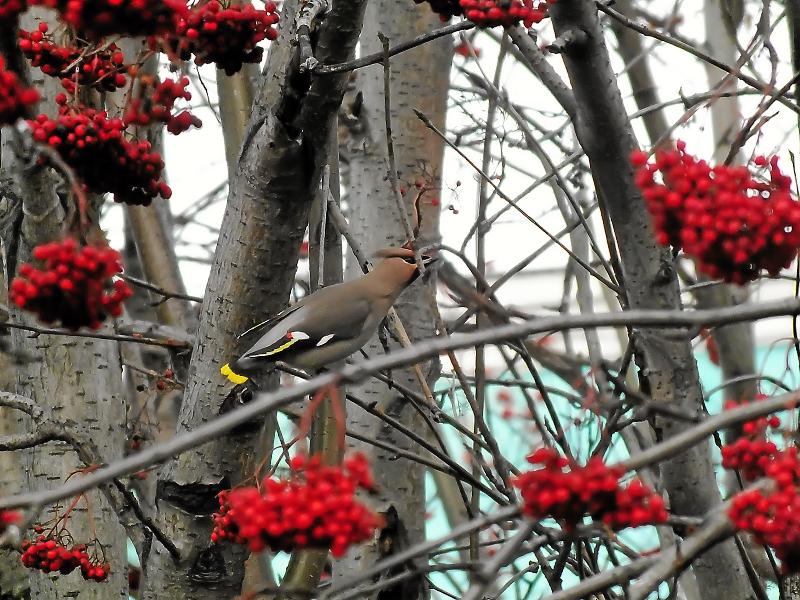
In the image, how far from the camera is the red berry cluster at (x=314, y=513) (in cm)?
152

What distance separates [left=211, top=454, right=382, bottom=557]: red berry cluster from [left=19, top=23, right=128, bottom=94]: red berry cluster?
3.68 ft

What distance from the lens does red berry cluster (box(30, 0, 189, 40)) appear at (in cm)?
173

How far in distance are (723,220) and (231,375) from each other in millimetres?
1401

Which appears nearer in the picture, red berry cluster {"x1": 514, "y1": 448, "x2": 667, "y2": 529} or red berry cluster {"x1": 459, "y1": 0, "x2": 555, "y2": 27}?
red berry cluster {"x1": 514, "y1": 448, "x2": 667, "y2": 529}

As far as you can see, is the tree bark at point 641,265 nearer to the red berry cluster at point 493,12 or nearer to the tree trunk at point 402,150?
the red berry cluster at point 493,12

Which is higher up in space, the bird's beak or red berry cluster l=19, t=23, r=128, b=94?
the bird's beak

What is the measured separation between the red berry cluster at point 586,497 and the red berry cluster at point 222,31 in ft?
4.03

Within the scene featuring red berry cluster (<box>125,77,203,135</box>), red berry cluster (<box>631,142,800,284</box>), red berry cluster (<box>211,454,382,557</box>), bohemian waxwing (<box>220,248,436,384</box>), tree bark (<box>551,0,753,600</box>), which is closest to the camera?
red berry cluster (<box>211,454,382,557</box>)

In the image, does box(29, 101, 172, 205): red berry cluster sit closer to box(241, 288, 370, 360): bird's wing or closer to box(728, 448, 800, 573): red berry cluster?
box(241, 288, 370, 360): bird's wing

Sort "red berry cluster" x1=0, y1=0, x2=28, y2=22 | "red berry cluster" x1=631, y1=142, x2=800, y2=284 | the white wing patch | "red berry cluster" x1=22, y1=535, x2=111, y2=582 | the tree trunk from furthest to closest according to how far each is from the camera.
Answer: the tree trunk → the white wing patch → "red berry cluster" x1=22, y1=535, x2=111, y2=582 → "red berry cluster" x1=0, y1=0, x2=28, y2=22 → "red berry cluster" x1=631, y1=142, x2=800, y2=284

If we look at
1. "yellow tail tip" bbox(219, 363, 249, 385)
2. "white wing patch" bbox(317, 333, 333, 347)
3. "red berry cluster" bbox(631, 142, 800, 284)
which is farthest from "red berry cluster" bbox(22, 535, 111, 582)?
"red berry cluster" bbox(631, 142, 800, 284)

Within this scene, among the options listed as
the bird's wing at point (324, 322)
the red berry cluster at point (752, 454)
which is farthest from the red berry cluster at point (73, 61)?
the red berry cluster at point (752, 454)

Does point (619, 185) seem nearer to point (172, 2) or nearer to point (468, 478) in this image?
point (468, 478)

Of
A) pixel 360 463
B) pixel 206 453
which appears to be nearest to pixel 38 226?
pixel 206 453
